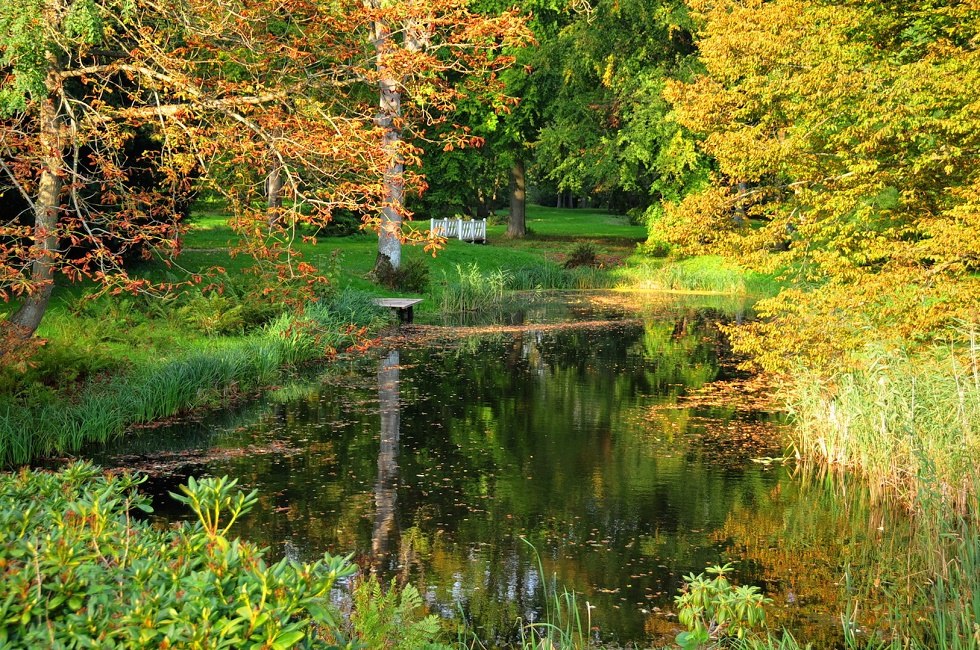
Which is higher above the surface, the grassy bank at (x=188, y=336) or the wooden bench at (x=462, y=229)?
the wooden bench at (x=462, y=229)

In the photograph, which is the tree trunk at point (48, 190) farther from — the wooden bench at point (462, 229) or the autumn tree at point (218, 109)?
the wooden bench at point (462, 229)

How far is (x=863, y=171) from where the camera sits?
45.6 feet

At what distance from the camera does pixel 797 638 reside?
7.04 m

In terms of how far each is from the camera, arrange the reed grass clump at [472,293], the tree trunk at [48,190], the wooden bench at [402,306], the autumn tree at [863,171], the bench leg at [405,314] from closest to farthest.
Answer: the tree trunk at [48,190] < the autumn tree at [863,171] < the wooden bench at [402,306] < the bench leg at [405,314] < the reed grass clump at [472,293]

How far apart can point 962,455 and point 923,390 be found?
73.9 inches

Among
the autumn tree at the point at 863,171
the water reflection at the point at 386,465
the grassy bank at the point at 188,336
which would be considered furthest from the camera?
the autumn tree at the point at 863,171

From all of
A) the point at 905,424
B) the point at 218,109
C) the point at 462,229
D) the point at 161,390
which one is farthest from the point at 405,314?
the point at 462,229

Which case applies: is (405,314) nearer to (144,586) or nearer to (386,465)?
A: (386,465)

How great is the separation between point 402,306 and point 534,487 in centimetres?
1246

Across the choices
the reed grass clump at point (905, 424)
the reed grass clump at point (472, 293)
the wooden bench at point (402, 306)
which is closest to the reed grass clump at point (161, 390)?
the wooden bench at point (402, 306)

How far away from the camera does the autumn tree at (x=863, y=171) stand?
513 inches

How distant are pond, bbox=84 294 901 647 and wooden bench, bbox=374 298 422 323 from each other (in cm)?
452

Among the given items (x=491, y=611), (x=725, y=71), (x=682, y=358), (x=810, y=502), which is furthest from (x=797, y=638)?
(x=725, y=71)

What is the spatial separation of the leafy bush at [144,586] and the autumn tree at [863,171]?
10145mm
